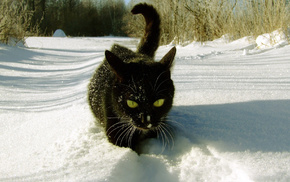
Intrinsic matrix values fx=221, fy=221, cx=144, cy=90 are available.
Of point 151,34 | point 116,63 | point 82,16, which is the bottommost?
point 116,63

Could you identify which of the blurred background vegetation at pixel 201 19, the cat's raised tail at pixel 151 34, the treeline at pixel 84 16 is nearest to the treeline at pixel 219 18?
the blurred background vegetation at pixel 201 19

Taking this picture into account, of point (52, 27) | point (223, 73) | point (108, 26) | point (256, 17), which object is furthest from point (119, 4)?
point (223, 73)

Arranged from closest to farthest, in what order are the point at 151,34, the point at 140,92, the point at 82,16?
the point at 140,92, the point at 151,34, the point at 82,16

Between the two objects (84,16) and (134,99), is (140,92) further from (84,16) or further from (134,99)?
(84,16)

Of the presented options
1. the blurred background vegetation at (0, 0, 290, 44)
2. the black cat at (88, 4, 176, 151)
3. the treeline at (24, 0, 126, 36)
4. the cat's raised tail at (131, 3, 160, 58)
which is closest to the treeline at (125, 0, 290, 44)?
the blurred background vegetation at (0, 0, 290, 44)

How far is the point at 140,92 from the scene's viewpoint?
113 cm

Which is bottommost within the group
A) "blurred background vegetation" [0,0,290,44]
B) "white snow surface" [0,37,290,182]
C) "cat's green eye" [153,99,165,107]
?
"white snow surface" [0,37,290,182]

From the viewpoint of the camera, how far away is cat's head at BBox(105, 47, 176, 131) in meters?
1.15

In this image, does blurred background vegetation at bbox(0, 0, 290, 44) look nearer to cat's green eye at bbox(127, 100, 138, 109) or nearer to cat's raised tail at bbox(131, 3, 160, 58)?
cat's raised tail at bbox(131, 3, 160, 58)

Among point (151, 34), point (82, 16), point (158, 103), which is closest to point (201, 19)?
point (151, 34)

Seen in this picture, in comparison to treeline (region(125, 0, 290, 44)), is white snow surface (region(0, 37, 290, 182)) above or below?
below

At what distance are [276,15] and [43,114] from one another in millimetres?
4523

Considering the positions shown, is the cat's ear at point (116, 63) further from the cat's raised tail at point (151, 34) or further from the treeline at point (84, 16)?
the treeline at point (84, 16)

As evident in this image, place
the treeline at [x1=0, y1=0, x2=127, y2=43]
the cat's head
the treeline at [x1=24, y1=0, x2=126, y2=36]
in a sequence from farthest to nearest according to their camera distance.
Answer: the treeline at [x1=24, y1=0, x2=126, y2=36] < the treeline at [x1=0, y1=0, x2=127, y2=43] < the cat's head
